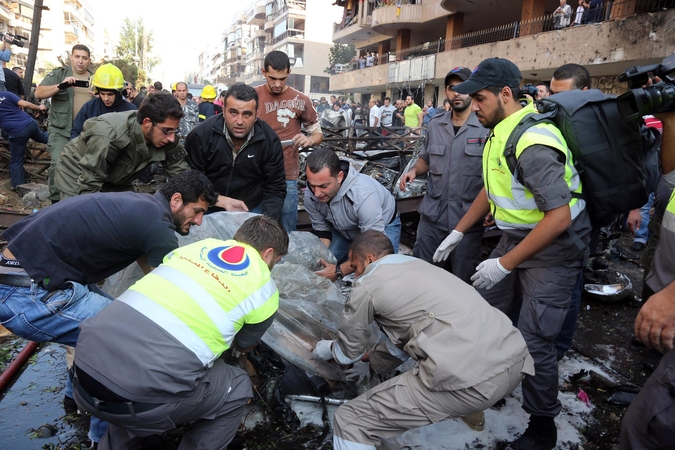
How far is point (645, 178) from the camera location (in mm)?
2053

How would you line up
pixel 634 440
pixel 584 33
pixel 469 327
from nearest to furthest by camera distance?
pixel 634 440 < pixel 469 327 < pixel 584 33

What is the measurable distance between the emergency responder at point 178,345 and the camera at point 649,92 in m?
1.57

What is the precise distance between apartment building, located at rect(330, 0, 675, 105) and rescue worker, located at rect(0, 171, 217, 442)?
1183cm

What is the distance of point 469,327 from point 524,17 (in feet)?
55.4

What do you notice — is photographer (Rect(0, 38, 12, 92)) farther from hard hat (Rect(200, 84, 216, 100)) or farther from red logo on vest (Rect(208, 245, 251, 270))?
red logo on vest (Rect(208, 245, 251, 270))

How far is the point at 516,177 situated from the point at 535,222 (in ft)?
0.79

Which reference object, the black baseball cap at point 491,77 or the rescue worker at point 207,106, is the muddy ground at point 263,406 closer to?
the black baseball cap at point 491,77

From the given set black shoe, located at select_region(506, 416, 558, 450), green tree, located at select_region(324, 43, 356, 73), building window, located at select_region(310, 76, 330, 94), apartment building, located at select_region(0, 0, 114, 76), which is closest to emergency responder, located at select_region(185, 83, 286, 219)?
black shoe, located at select_region(506, 416, 558, 450)

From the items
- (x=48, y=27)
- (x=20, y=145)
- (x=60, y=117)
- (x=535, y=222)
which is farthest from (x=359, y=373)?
(x=48, y=27)

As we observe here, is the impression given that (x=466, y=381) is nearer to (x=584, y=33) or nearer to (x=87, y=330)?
(x=87, y=330)

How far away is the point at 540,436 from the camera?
213 centimetres

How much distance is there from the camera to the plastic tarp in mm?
2342

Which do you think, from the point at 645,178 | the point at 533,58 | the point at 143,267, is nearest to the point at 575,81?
the point at 645,178

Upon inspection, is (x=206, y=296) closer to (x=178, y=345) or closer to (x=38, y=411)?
(x=178, y=345)
